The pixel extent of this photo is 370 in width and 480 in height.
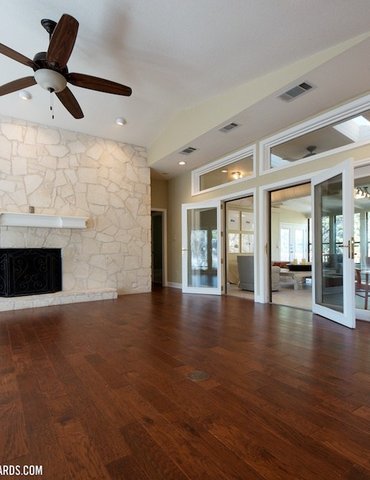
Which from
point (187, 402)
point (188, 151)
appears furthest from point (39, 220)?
point (187, 402)

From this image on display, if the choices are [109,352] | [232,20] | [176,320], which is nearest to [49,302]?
[176,320]

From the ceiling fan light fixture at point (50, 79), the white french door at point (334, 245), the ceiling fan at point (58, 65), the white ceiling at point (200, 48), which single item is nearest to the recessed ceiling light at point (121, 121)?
the white ceiling at point (200, 48)

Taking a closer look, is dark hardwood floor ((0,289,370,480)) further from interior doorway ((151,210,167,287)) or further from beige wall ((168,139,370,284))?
interior doorway ((151,210,167,287))

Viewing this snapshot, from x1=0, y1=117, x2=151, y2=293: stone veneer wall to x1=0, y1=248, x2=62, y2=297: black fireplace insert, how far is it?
0.13 meters

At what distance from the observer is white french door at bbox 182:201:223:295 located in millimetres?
6277

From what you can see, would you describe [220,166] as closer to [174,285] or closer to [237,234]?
[237,234]

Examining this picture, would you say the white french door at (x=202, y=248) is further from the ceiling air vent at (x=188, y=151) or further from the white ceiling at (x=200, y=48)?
the white ceiling at (x=200, y=48)

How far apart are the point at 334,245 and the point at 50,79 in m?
4.10

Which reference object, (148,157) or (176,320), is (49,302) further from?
(148,157)

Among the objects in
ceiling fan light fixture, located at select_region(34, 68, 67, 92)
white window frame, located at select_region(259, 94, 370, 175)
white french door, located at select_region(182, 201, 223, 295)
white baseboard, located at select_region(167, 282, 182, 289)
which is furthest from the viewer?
white baseboard, located at select_region(167, 282, 182, 289)

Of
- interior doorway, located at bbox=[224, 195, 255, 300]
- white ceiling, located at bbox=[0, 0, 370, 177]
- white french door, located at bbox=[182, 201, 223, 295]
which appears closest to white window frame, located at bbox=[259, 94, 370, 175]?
white ceiling, located at bbox=[0, 0, 370, 177]

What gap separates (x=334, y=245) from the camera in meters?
3.93

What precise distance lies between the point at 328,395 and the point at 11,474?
6.03 feet

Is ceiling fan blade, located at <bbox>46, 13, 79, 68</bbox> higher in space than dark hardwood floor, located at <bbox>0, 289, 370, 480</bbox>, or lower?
higher
